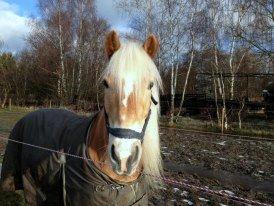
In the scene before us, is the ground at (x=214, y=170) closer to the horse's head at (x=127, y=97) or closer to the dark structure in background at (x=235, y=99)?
the horse's head at (x=127, y=97)

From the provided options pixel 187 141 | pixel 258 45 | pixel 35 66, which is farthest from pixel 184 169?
pixel 35 66

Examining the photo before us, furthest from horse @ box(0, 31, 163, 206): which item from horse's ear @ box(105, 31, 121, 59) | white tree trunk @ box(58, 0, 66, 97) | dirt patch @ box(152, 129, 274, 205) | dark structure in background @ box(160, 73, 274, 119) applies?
white tree trunk @ box(58, 0, 66, 97)

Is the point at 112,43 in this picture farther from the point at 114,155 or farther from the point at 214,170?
the point at 214,170

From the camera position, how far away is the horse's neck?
326 cm

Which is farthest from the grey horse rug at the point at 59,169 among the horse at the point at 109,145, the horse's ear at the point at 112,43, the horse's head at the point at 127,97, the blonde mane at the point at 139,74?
the horse's ear at the point at 112,43

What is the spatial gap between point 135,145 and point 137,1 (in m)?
22.2

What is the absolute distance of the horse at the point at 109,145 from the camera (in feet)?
9.36

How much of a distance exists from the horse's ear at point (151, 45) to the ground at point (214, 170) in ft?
9.92

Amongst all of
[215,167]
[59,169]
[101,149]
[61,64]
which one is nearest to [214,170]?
[215,167]

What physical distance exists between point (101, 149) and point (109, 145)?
409 millimetres

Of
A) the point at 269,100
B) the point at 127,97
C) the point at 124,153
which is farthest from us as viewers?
the point at 269,100

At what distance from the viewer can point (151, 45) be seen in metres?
3.26

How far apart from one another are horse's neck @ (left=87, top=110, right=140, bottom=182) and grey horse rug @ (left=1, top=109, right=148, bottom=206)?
0.04m

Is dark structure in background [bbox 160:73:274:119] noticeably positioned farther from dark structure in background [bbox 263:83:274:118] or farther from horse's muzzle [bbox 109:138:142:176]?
horse's muzzle [bbox 109:138:142:176]
